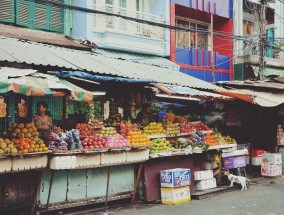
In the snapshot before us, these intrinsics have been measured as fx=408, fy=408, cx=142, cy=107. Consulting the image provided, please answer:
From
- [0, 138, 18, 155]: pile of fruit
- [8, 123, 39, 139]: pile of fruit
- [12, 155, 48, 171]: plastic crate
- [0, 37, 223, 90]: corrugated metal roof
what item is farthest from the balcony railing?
[0, 138, 18, 155]: pile of fruit

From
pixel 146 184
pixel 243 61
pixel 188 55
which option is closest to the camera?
pixel 146 184

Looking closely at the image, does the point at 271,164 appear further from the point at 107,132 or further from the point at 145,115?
the point at 107,132

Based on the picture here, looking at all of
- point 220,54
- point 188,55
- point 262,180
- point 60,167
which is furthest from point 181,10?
point 60,167

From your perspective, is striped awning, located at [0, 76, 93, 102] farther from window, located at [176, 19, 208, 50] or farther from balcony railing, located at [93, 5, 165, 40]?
window, located at [176, 19, 208, 50]

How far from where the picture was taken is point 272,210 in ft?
27.0

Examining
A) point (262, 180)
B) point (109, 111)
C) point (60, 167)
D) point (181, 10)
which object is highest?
point (181, 10)

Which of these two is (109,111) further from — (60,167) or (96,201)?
(60,167)

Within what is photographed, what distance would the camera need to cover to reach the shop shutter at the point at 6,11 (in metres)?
12.2

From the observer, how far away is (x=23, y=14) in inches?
503

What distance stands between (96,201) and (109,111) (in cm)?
646

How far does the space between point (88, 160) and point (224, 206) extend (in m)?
3.13

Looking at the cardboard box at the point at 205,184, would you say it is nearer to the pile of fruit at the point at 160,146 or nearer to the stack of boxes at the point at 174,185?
the stack of boxes at the point at 174,185

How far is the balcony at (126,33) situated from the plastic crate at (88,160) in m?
7.21

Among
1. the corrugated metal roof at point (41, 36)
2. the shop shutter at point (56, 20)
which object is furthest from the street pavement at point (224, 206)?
the shop shutter at point (56, 20)
